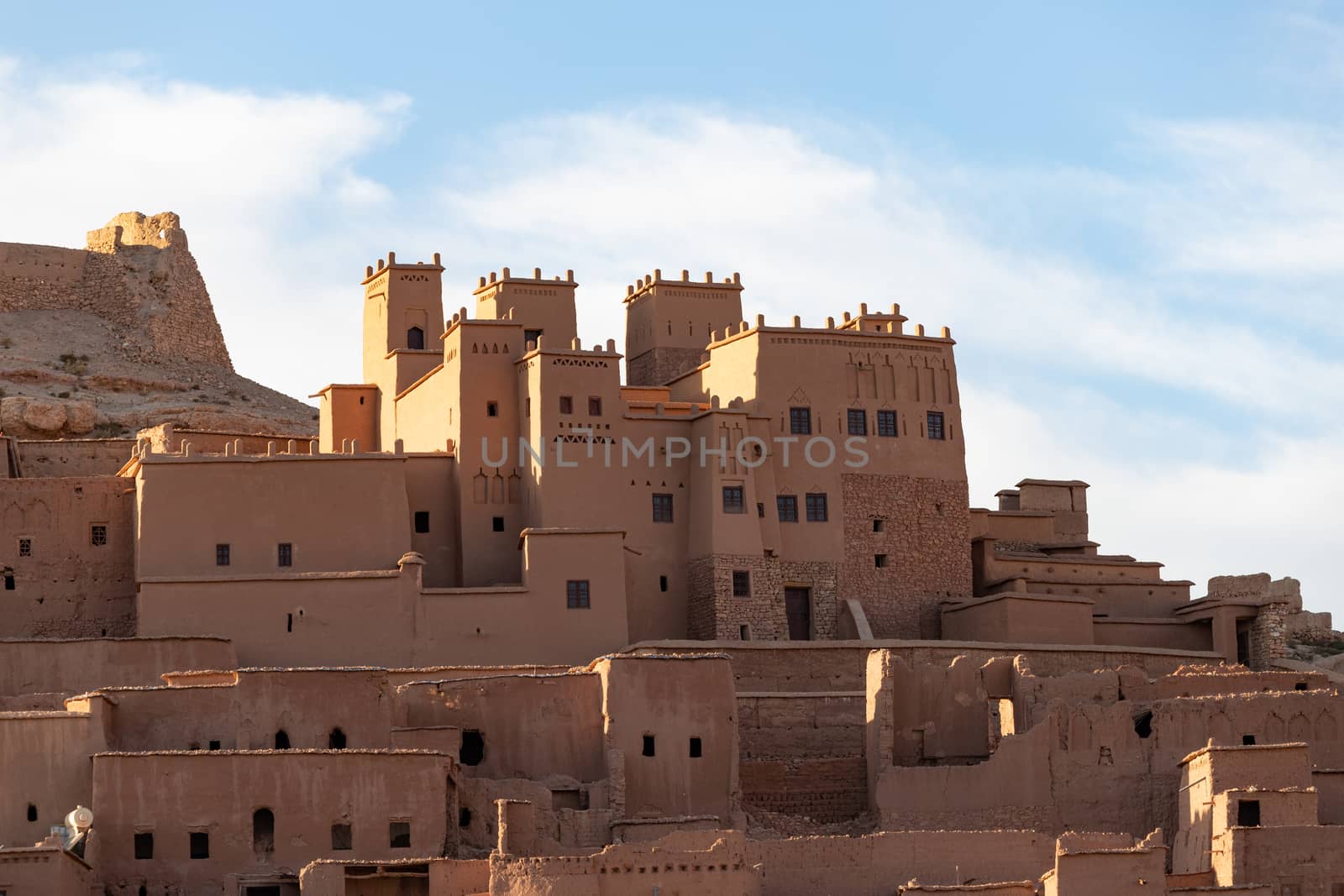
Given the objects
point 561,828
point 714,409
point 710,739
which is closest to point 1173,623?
point 714,409

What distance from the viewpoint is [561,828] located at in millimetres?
43438

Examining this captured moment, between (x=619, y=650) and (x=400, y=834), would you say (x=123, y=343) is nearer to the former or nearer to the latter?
(x=619, y=650)

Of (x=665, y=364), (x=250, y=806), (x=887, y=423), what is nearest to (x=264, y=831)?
(x=250, y=806)

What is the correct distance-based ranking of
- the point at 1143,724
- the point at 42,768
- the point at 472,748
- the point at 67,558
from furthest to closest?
the point at 67,558 < the point at 472,748 < the point at 1143,724 < the point at 42,768

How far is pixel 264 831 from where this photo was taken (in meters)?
42.3

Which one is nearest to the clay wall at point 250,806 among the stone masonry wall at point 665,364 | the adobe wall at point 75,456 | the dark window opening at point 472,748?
the dark window opening at point 472,748

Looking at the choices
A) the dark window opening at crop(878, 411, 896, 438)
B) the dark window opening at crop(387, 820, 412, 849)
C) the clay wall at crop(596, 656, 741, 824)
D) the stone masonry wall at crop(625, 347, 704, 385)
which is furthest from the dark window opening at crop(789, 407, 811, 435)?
the dark window opening at crop(387, 820, 412, 849)

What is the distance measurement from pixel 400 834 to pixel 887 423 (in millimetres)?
17629

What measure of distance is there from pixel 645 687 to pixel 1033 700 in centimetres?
628

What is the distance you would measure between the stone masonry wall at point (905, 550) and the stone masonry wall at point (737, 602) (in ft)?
4.23

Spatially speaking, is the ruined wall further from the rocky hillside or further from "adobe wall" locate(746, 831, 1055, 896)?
"adobe wall" locate(746, 831, 1055, 896)

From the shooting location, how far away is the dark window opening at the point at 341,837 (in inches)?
1658

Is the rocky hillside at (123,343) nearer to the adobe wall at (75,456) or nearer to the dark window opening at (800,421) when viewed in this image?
the adobe wall at (75,456)

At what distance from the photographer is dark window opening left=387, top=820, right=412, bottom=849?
42.2 meters
